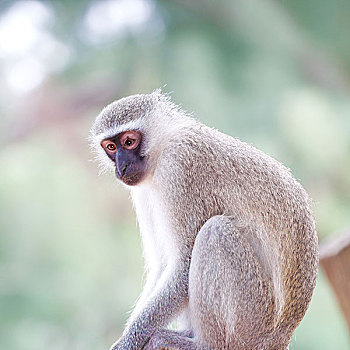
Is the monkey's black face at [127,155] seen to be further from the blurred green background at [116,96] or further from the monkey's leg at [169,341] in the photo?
the blurred green background at [116,96]

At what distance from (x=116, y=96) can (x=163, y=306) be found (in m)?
4.27

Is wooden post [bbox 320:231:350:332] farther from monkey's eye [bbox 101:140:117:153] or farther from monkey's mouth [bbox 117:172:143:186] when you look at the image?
monkey's eye [bbox 101:140:117:153]

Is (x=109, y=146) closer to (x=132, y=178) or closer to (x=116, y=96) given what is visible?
(x=132, y=178)

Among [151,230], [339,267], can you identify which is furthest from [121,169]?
[339,267]

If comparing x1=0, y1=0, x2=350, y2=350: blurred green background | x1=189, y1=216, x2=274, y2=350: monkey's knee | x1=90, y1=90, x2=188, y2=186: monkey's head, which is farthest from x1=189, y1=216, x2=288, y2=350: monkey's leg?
x1=0, y1=0, x2=350, y2=350: blurred green background

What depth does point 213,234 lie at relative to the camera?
218 cm

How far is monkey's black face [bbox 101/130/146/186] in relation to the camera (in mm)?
2357

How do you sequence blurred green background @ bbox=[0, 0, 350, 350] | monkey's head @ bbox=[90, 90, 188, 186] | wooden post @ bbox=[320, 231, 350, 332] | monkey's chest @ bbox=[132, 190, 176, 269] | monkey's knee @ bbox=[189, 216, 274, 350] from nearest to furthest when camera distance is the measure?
monkey's knee @ bbox=[189, 216, 274, 350] < monkey's head @ bbox=[90, 90, 188, 186] < monkey's chest @ bbox=[132, 190, 176, 269] < wooden post @ bbox=[320, 231, 350, 332] < blurred green background @ bbox=[0, 0, 350, 350]

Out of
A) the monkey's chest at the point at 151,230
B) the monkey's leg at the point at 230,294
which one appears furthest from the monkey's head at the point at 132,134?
the monkey's leg at the point at 230,294

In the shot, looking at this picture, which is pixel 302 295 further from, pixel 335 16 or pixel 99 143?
pixel 335 16

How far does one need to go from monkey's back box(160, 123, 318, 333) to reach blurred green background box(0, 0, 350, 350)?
8.01 feet

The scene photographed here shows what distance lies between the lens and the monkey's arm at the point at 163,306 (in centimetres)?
226

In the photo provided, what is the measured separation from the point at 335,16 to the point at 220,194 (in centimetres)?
480

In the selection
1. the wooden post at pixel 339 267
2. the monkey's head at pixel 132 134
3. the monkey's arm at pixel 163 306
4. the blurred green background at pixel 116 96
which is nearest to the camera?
the monkey's arm at pixel 163 306
